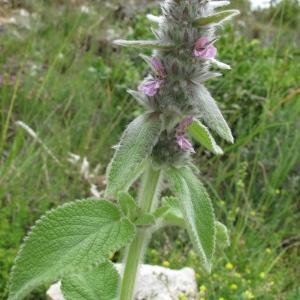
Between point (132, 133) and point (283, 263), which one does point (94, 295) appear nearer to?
point (132, 133)

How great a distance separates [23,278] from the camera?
1.30 m

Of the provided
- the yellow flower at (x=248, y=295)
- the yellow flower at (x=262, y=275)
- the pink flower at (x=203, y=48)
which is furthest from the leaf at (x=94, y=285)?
the yellow flower at (x=262, y=275)

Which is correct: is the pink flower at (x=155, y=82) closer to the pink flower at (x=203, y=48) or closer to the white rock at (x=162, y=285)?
the pink flower at (x=203, y=48)

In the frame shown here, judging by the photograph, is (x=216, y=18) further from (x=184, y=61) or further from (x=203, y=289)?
(x=203, y=289)

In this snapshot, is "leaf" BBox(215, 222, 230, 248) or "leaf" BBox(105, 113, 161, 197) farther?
"leaf" BBox(215, 222, 230, 248)

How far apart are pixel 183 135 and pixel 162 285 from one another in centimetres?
130

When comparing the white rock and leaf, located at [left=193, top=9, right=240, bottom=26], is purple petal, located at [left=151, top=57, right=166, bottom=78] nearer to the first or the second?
leaf, located at [left=193, top=9, right=240, bottom=26]

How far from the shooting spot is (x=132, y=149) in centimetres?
135

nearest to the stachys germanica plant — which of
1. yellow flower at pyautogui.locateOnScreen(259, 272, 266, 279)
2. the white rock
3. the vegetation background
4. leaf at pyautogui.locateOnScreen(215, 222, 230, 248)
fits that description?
leaf at pyautogui.locateOnScreen(215, 222, 230, 248)

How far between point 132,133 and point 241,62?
365cm

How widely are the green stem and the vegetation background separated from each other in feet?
3.28

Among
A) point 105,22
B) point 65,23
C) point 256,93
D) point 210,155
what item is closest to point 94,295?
point 210,155

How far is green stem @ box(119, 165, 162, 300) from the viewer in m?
1.56

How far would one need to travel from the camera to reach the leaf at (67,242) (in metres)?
1.30
